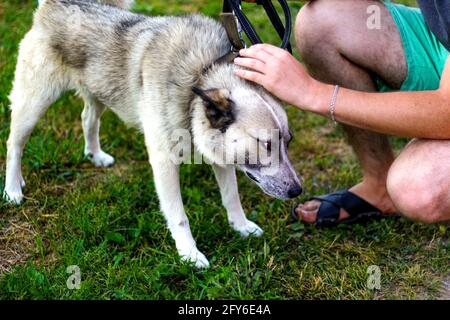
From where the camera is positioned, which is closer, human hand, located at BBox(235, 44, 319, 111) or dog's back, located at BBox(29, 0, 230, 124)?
human hand, located at BBox(235, 44, 319, 111)

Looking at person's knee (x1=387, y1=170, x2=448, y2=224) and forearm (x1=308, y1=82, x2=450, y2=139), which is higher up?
forearm (x1=308, y1=82, x2=450, y2=139)

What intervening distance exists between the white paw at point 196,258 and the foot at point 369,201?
75 centimetres

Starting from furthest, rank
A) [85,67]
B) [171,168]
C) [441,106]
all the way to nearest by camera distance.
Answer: [85,67] < [171,168] < [441,106]

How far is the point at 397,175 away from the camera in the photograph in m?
2.82

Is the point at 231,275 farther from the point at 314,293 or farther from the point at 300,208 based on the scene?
the point at 300,208

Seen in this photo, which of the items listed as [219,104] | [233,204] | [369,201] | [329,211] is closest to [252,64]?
[219,104]

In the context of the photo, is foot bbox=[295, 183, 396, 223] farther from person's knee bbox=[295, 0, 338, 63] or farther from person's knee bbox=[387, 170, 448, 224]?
person's knee bbox=[295, 0, 338, 63]

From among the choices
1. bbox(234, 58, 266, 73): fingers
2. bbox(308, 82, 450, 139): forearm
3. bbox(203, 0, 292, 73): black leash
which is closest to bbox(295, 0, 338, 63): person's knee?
bbox(203, 0, 292, 73): black leash

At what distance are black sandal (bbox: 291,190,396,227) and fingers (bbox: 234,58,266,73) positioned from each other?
124cm

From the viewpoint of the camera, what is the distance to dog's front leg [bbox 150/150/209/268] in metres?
3.07

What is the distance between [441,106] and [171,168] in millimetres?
1379

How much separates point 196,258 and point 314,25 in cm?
147

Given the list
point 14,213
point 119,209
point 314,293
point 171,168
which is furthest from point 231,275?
point 14,213
